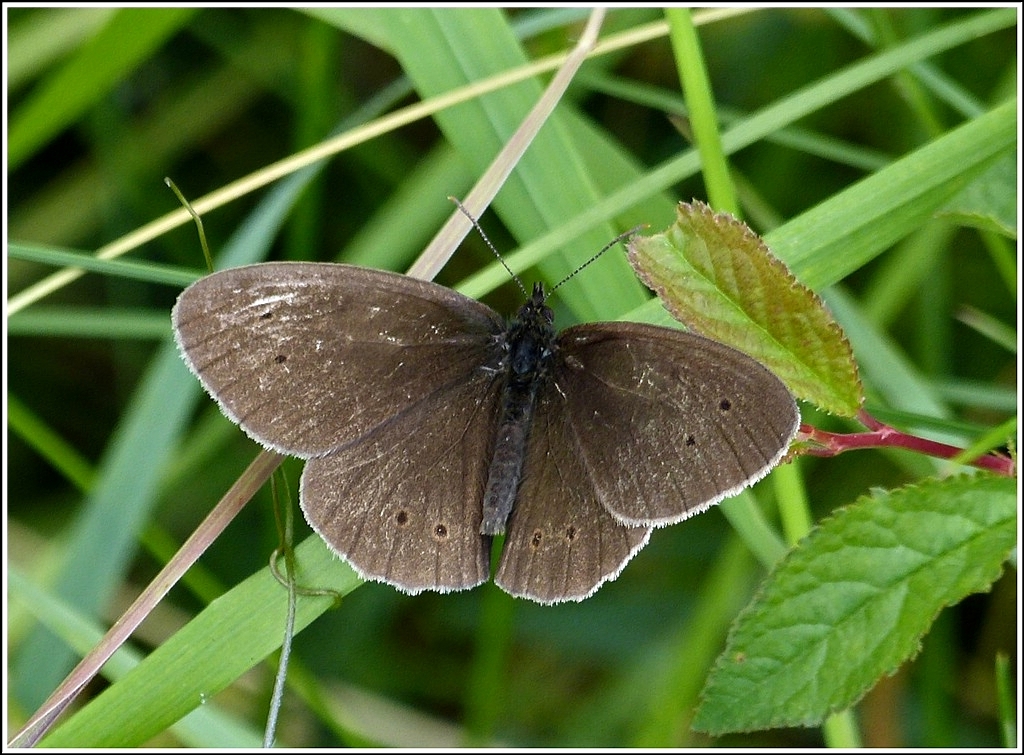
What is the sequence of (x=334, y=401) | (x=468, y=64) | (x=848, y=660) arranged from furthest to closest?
1. (x=468, y=64)
2. (x=334, y=401)
3. (x=848, y=660)

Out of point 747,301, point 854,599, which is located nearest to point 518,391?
point 747,301

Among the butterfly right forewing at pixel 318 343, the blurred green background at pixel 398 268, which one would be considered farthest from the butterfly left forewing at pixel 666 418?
the blurred green background at pixel 398 268

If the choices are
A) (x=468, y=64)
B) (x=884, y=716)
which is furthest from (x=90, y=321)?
(x=884, y=716)

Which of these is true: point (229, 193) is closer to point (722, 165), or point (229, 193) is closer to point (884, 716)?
point (722, 165)

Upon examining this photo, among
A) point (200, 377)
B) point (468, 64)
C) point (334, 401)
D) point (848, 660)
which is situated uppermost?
point (468, 64)

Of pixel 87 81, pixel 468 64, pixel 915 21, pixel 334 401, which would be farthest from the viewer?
pixel 915 21

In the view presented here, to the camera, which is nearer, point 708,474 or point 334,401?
point 708,474

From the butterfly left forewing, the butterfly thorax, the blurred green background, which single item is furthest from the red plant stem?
the blurred green background

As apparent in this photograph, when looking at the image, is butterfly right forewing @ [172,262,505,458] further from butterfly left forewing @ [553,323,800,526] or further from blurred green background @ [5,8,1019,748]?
blurred green background @ [5,8,1019,748]
